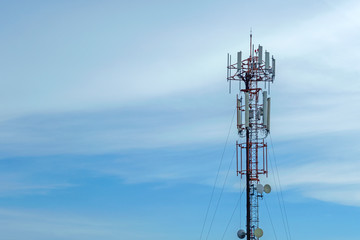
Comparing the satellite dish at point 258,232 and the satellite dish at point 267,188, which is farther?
the satellite dish at point 267,188

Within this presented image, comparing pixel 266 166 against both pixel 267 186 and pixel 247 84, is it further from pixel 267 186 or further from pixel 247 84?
pixel 247 84

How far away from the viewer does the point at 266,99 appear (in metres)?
77.8

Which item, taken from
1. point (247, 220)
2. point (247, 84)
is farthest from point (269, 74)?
point (247, 220)

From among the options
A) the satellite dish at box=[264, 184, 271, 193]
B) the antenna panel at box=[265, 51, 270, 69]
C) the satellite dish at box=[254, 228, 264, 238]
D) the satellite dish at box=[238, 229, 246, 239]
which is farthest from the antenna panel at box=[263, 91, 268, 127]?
the satellite dish at box=[238, 229, 246, 239]

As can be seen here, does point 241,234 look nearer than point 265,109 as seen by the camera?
Yes

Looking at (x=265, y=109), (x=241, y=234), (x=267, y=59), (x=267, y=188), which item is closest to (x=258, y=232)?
(x=241, y=234)

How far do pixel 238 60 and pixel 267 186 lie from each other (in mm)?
10965

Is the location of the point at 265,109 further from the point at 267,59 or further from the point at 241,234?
the point at 241,234

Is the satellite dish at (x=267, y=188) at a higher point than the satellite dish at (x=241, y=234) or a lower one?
higher

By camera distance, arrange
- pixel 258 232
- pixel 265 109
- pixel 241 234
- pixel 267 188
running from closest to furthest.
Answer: pixel 258 232
pixel 241 234
pixel 267 188
pixel 265 109

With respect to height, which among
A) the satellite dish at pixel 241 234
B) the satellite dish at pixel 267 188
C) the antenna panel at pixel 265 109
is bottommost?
the satellite dish at pixel 241 234

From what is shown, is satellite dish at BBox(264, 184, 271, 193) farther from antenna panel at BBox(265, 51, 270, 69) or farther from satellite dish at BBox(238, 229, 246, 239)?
antenna panel at BBox(265, 51, 270, 69)

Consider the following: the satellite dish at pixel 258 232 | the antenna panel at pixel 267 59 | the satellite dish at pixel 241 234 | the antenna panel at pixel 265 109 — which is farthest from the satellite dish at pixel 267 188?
the antenna panel at pixel 267 59

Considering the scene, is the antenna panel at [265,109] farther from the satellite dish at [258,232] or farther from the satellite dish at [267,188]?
the satellite dish at [258,232]
